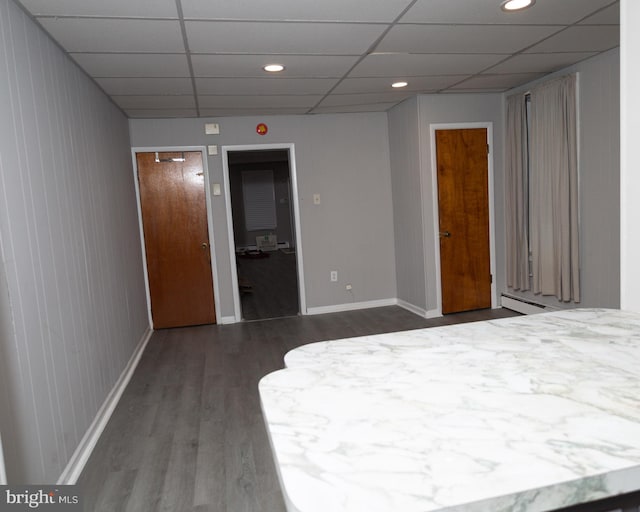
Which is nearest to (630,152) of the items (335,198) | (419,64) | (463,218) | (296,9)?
(296,9)

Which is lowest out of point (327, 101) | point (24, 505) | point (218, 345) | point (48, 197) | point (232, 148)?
point (218, 345)

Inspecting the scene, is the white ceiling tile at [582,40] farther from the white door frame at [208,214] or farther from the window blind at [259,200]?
the window blind at [259,200]

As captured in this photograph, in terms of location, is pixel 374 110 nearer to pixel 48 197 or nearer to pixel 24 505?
pixel 48 197

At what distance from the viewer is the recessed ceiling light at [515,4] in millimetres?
2611

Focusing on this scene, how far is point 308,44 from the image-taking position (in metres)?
3.08

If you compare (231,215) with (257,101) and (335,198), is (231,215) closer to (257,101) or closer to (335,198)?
(335,198)

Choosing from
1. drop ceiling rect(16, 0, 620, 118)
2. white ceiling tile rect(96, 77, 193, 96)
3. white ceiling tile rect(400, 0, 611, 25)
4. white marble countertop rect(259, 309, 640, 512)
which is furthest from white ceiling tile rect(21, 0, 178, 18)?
white marble countertop rect(259, 309, 640, 512)

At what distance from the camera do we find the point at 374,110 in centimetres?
565

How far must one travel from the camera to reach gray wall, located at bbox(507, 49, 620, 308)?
3764 mm

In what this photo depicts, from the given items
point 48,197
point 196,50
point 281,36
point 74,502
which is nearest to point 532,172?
point 281,36

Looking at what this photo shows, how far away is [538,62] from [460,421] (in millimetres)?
3970

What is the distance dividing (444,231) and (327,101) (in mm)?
1916

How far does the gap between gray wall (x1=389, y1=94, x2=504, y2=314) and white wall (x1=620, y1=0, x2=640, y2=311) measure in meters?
3.16

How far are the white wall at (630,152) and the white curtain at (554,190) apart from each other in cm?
249
